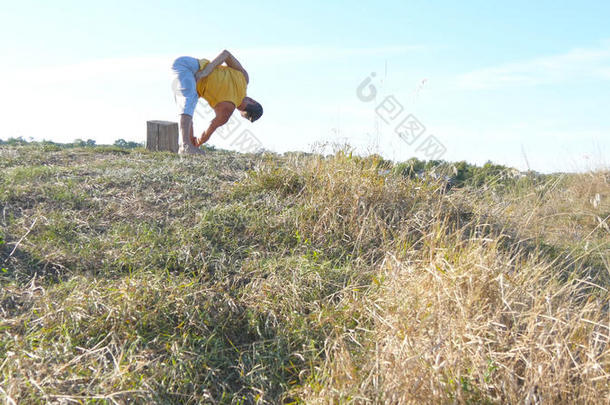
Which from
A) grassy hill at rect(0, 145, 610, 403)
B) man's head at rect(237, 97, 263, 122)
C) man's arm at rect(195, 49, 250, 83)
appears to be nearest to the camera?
grassy hill at rect(0, 145, 610, 403)

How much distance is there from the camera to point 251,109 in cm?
643

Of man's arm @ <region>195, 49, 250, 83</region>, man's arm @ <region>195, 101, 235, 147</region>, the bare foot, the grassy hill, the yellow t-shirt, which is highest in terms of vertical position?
man's arm @ <region>195, 49, 250, 83</region>

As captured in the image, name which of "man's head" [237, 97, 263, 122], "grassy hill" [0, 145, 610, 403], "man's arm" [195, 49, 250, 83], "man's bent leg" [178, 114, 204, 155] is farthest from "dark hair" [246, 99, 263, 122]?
"grassy hill" [0, 145, 610, 403]

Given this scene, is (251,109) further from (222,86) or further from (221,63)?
(221,63)

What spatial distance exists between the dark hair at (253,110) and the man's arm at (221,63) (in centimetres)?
29

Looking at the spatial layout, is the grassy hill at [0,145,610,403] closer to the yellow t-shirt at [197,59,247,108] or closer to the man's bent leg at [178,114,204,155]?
the man's bent leg at [178,114,204,155]

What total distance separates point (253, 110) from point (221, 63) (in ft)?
2.32

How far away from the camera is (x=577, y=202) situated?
6.43 meters

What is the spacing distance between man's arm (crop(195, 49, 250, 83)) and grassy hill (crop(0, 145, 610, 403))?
2086 millimetres

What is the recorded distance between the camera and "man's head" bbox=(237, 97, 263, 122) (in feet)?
21.0

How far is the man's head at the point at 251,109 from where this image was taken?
6.41m

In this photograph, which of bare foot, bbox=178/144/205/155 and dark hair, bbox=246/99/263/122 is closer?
bare foot, bbox=178/144/205/155

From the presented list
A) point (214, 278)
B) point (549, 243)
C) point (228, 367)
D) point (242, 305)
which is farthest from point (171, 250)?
point (549, 243)

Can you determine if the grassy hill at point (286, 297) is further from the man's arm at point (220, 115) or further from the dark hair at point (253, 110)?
the dark hair at point (253, 110)
